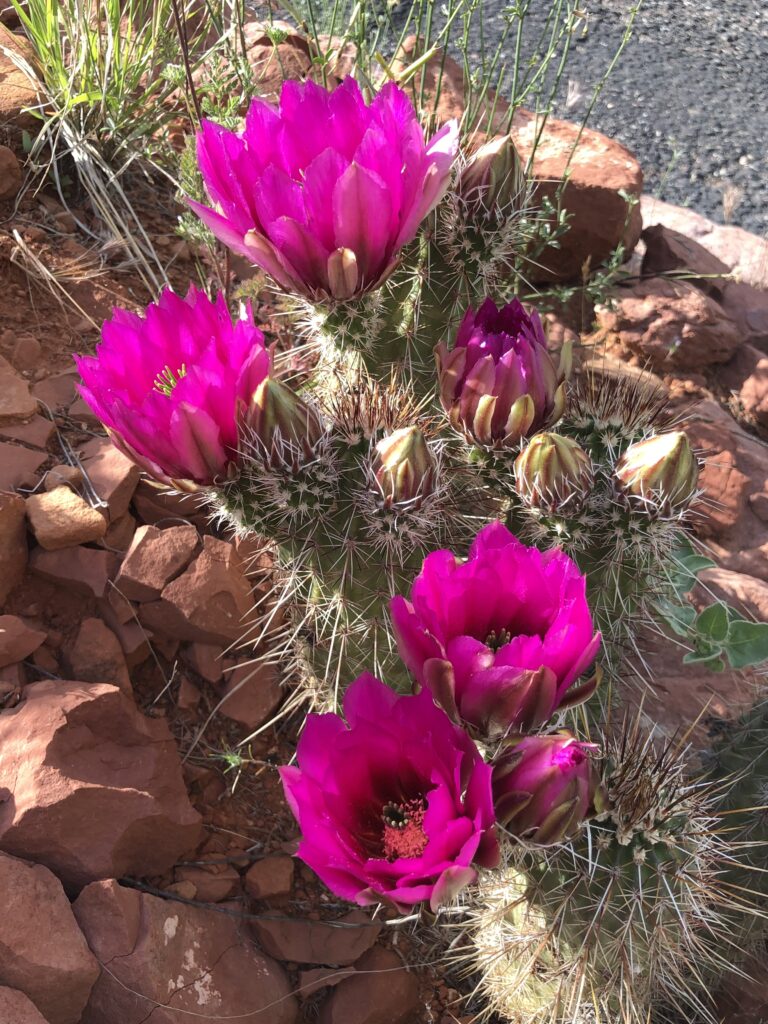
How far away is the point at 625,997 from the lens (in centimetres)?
131

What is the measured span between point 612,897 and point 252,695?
30.2 inches

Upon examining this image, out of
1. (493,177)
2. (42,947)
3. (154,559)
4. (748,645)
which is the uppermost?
(493,177)

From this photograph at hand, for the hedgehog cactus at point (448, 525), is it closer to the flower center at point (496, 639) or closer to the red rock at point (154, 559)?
the flower center at point (496, 639)

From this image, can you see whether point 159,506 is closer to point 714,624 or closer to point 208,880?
point 208,880

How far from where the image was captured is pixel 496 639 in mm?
1075

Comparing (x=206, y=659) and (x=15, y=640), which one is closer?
(x=15, y=640)

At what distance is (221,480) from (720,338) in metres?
1.97

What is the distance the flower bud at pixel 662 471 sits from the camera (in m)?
1.21

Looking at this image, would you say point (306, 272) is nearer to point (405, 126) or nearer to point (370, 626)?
point (405, 126)

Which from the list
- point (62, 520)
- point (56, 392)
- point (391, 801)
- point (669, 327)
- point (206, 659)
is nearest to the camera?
point (391, 801)

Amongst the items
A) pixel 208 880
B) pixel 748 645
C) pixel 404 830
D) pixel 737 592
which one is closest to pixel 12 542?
pixel 208 880

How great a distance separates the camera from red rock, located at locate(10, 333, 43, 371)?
1.88 metres

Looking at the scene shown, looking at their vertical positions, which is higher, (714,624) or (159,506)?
(714,624)

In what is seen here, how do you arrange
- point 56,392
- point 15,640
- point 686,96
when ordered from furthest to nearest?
point 686,96 → point 56,392 → point 15,640
